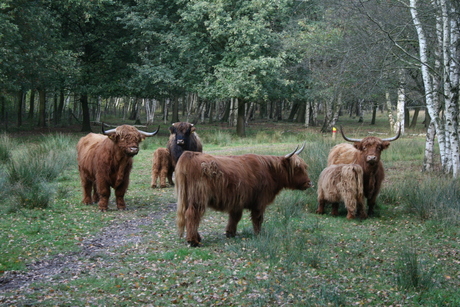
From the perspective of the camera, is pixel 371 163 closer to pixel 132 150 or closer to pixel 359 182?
pixel 359 182

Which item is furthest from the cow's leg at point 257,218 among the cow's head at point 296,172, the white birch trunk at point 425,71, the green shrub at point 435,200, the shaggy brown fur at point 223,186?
the white birch trunk at point 425,71

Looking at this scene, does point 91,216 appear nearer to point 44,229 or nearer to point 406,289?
point 44,229

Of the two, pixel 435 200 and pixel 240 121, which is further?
pixel 240 121

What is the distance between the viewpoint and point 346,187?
8312mm

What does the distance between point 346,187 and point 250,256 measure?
3.11 meters

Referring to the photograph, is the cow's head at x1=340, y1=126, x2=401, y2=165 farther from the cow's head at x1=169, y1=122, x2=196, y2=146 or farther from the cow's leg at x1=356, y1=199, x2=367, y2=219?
the cow's head at x1=169, y1=122, x2=196, y2=146

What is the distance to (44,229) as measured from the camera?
7.05 m

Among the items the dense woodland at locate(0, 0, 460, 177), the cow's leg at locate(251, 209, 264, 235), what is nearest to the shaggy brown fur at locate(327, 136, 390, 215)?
the cow's leg at locate(251, 209, 264, 235)

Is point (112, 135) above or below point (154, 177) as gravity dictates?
above

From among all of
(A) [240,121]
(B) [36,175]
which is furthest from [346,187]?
(A) [240,121]

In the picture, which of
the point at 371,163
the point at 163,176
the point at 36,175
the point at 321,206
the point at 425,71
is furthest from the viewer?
the point at 163,176

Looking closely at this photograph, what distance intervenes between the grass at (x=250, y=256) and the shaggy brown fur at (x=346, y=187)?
297 millimetres

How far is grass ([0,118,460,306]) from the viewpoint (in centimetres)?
473

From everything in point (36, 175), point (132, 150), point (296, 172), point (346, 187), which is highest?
point (132, 150)
